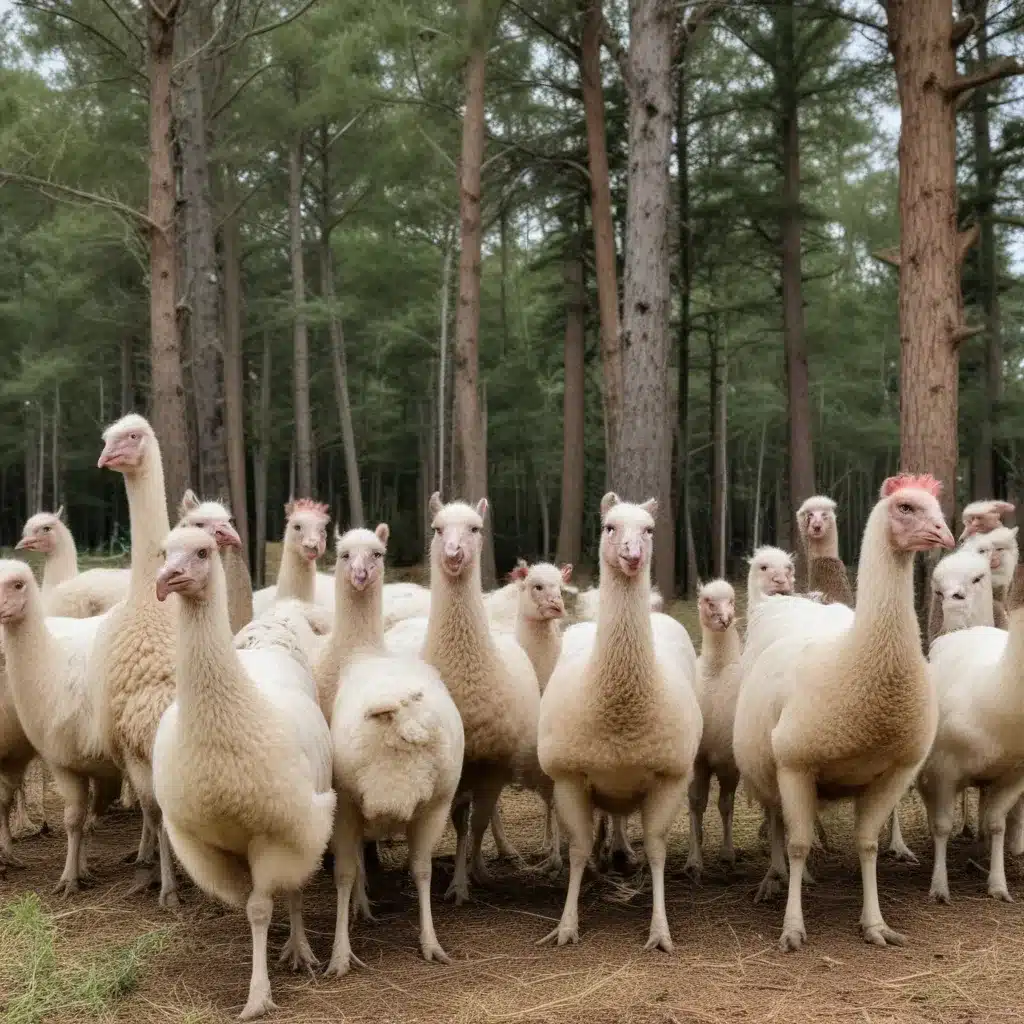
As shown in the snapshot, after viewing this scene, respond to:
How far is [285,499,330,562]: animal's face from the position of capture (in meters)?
7.66

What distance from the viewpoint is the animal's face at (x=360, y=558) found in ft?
18.5

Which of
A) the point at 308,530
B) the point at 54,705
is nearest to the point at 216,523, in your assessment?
the point at 54,705

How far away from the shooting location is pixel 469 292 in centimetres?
1530

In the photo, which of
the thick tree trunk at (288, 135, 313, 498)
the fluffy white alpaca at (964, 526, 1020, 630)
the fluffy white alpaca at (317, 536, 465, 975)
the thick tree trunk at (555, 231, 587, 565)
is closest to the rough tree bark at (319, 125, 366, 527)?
the thick tree trunk at (288, 135, 313, 498)

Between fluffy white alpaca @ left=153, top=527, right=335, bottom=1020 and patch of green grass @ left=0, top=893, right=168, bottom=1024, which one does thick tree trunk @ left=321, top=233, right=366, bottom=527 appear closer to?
patch of green grass @ left=0, top=893, right=168, bottom=1024

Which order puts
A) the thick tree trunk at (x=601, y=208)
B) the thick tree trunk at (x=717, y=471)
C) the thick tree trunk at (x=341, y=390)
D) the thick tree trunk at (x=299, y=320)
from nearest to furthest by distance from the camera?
the thick tree trunk at (x=601, y=208) < the thick tree trunk at (x=299, y=320) < the thick tree trunk at (x=341, y=390) < the thick tree trunk at (x=717, y=471)

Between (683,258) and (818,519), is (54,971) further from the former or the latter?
(683,258)

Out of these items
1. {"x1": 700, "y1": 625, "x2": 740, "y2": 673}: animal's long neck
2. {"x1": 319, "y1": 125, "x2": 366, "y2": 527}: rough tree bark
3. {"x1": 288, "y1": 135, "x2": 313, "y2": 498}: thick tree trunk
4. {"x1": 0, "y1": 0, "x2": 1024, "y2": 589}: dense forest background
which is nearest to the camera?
{"x1": 700, "y1": 625, "x2": 740, "y2": 673}: animal's long neck

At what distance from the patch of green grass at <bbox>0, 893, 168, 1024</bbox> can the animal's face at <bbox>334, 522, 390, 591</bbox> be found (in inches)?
78.4

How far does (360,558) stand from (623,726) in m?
1.71

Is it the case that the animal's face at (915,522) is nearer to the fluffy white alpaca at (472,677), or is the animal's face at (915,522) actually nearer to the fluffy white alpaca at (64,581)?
the fluffy white alpaca at (472,677)

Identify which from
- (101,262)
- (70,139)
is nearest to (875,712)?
(70,139)

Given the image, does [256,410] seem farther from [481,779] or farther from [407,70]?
[481,779]

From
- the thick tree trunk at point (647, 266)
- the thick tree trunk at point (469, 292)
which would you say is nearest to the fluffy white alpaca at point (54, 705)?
the thick tree trunk at point (647, 266)
